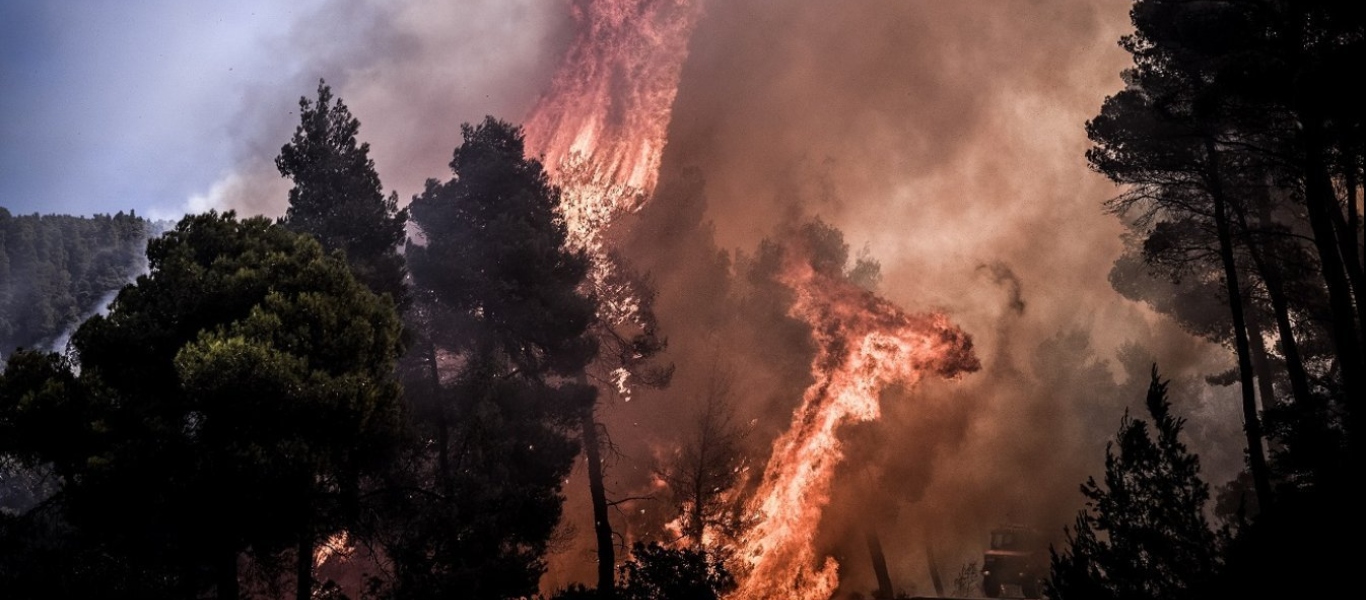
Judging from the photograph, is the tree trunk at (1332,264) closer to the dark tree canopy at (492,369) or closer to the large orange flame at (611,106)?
the dark tree canopy at (492,369)

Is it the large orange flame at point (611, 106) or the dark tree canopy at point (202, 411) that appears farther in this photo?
the large orange flame at point (611, 106)

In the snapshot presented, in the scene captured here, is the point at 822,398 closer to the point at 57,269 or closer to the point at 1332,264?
the point at 1332,264

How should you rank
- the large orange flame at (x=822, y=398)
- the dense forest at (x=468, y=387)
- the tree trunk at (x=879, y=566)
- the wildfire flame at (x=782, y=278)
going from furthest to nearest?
the tree trunk at (x=879, y=566) < the wildfire flame at (x=782, y=278) < the large orange flame at (x=822, y=398) < the dense forest at (x=468, y=387)

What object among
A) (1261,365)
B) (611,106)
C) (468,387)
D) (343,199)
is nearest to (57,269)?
(611,106)

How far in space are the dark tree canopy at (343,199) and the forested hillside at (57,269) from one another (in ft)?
304

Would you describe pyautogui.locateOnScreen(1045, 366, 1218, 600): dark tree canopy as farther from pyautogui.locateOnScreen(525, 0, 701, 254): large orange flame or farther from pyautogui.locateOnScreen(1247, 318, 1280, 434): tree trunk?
pyautogui.locateOnScreen(525, 0, 701, 254): large orange flame

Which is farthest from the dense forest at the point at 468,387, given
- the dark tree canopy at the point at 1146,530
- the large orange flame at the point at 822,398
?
the large orange flame at the point at 822,398

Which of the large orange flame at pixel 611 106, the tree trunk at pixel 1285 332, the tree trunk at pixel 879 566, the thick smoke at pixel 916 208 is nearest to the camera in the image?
the tree trunk at pixel 1285 332

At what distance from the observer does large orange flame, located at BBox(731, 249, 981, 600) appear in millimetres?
32656

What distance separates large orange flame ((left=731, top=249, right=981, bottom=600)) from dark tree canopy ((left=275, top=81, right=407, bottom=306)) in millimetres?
18428

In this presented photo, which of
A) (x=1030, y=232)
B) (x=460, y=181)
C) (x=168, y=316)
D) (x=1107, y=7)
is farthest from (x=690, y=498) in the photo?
(x=1107, y=7)

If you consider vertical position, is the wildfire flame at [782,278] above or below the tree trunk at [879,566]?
above

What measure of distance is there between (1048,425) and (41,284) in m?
127

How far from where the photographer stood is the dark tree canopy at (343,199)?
23.2 metres
